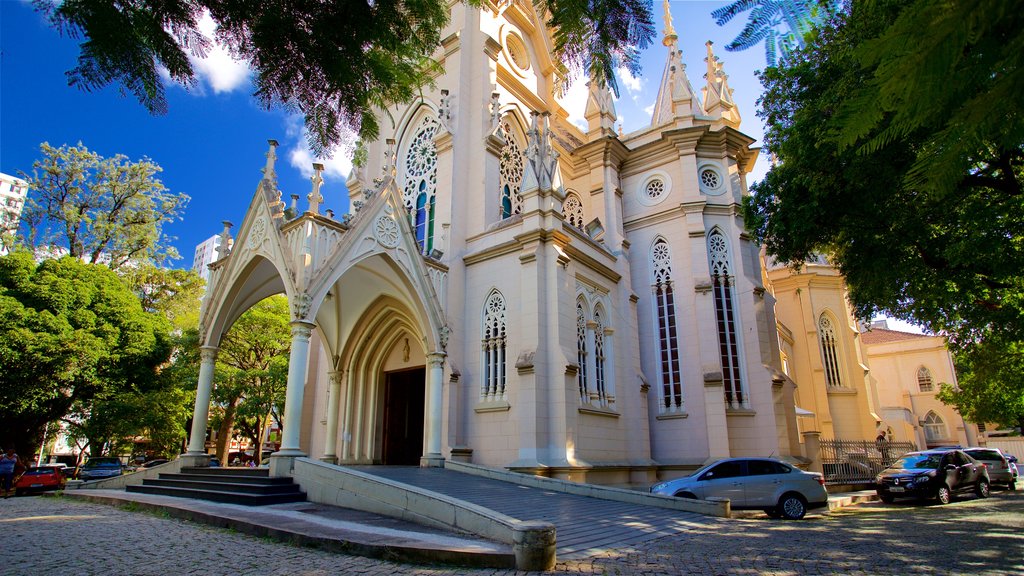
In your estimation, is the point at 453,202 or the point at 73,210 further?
the point at 73,210

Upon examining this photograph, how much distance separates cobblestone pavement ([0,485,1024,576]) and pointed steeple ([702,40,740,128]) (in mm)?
17069

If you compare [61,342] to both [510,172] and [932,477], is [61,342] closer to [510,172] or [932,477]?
[510,172]

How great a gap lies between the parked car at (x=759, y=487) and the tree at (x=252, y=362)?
69.1 feet

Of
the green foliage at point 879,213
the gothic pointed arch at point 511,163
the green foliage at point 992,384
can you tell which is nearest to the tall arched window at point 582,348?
the gothic pointed arch at point 511,163

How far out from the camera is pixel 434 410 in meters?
15.0

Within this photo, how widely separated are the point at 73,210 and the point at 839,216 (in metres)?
31.8

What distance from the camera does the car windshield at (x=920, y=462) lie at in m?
15.8

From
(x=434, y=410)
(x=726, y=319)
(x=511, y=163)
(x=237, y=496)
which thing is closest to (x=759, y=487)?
(x=726, y=319)

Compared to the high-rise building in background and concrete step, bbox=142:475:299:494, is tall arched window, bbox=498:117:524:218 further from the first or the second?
the high-rise building in background

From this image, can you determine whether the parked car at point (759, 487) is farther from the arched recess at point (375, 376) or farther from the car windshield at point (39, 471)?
the car windshield at point (39, 471)

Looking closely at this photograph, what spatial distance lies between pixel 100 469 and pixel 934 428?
60295mm

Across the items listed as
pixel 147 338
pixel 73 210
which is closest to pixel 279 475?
pixel 147 338

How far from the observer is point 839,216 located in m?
11.0

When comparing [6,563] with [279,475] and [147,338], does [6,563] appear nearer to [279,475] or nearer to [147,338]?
[279,475]
